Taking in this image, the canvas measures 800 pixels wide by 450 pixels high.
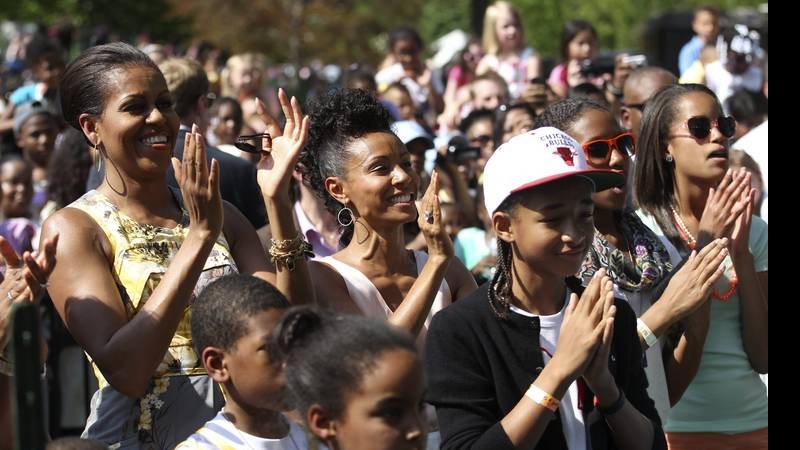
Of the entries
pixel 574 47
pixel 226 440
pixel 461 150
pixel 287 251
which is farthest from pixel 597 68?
pixel 226 440

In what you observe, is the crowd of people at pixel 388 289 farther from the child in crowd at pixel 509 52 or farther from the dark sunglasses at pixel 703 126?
the child in crowd at pixel 509 52

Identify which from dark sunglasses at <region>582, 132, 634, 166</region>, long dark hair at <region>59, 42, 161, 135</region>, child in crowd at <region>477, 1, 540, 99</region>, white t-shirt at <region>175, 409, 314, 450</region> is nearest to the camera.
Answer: white t-shirt at <region>175, 409, 314, 450</region>

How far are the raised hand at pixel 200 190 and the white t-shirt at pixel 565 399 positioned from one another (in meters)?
1.00

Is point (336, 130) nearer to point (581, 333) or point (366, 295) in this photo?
point (366, 295)

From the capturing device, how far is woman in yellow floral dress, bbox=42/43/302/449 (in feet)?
13.5

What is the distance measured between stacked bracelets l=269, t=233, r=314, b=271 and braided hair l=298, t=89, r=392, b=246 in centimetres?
60

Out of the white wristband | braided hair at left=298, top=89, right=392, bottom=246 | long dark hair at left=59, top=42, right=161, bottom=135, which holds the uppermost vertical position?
long dark hair at left=59, top=42, right=161, bottom=135

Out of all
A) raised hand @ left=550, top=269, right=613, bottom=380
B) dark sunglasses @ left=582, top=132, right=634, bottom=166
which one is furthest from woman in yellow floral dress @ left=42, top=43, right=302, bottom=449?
dark sunglasses @ left=582, top=132, right=634, bottom=166

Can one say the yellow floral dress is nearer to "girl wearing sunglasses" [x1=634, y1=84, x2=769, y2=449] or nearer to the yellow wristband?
the yellow wristband

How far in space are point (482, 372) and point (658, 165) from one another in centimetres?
187

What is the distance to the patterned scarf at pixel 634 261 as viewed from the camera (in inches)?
200

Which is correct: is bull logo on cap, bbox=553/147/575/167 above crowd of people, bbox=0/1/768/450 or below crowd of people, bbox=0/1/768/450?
above

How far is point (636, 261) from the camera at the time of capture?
16.9 ft

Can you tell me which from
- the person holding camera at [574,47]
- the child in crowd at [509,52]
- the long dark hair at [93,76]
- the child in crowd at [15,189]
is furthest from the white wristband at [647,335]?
the child in crowd at [509,52]
